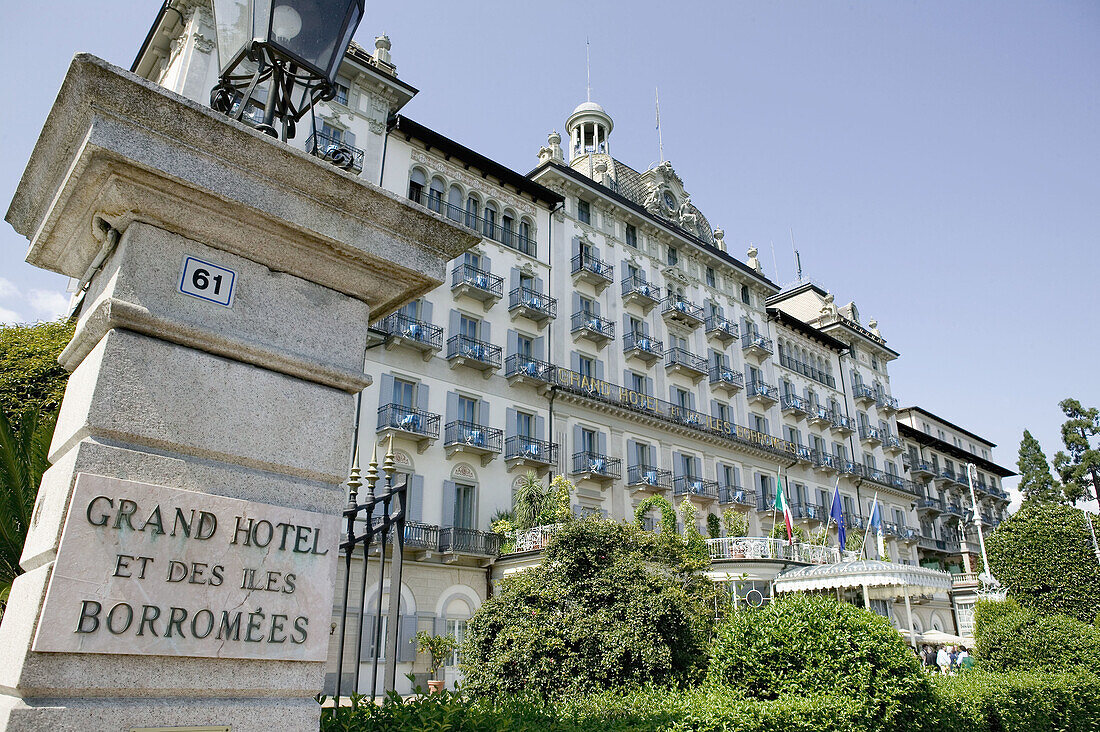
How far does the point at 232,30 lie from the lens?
3818mm

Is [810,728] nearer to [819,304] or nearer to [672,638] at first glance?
[672,638]

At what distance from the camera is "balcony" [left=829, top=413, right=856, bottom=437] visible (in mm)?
47469

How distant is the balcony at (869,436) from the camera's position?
2000 inches

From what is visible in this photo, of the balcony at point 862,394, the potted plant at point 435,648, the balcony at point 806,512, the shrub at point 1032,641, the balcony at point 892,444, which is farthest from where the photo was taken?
the balcony at point 892,444

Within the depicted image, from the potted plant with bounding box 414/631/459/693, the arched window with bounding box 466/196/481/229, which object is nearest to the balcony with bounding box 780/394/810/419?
the arched window with bounding box 466/196/481/229

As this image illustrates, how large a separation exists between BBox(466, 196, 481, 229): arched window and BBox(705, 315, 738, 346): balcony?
15.2 m

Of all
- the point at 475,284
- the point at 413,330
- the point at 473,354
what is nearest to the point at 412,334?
the point at 413,330

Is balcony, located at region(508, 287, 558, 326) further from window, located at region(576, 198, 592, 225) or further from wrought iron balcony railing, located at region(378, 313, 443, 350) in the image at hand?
window, located at region(576, 198, 592, 225)

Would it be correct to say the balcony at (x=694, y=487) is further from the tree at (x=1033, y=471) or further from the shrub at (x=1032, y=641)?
the tree at (x=1033, y=471)

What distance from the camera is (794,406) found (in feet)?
145

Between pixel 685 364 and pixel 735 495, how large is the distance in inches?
274

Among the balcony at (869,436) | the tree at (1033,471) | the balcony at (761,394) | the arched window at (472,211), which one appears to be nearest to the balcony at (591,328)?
the arched window at (472,211)

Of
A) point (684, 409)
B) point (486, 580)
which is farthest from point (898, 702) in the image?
point (684, 409)

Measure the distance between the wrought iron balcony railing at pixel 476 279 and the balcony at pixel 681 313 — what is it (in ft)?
36.4
